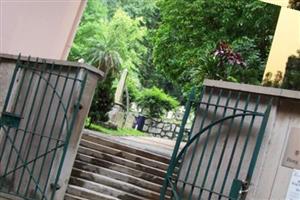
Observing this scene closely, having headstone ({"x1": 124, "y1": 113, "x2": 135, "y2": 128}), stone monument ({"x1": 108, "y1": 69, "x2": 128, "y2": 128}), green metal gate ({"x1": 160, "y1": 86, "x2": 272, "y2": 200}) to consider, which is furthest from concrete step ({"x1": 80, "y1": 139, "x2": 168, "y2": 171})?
headstone ({"x1": 124, "y1": 113, "x2": 135, "y2": 128})

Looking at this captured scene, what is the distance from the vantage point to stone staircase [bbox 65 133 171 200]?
812 centimetres

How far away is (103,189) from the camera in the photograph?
8.16 meters

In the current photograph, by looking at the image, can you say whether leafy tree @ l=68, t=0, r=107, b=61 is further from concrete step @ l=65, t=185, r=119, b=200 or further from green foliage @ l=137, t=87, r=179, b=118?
concrete step @ l=65, t=185, r=119, b=200

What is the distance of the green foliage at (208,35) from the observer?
15.2 m

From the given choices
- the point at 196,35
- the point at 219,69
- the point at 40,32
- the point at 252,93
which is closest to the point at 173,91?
the point at 196,35

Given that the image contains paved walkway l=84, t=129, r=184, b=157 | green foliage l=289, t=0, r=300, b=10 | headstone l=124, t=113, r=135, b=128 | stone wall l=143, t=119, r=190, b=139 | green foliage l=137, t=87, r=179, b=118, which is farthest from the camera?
stone wall l=143, t=119, r=190, b=139

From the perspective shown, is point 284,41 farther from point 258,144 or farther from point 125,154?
point 258,144

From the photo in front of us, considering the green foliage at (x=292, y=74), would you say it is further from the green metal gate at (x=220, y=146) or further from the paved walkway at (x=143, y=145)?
the green metal gate at (x=220, y=146)

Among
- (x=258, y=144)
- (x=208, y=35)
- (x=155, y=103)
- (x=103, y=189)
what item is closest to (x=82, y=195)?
(x=103, y=189)

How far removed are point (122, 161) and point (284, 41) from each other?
5.58 meters

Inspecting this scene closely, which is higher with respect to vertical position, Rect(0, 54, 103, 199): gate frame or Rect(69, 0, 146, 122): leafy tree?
Rect(69, 0, 146, 122): leafy tree

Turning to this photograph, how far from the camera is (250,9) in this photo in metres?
16.3

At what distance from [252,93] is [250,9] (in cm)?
1141

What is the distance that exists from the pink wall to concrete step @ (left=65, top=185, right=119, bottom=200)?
255 cm
